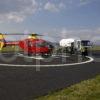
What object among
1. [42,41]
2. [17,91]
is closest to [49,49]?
[42,41]

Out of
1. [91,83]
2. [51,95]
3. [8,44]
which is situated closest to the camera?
[51,95]

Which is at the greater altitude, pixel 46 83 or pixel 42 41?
pixel 42 41

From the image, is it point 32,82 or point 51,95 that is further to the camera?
point 32,82

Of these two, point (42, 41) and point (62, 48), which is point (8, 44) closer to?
point (42, 41)

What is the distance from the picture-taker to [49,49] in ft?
127

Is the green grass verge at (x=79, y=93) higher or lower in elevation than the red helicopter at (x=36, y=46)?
lower

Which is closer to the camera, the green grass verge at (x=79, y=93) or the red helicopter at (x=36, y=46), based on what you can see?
the green grass verge at (x=79, y=93)

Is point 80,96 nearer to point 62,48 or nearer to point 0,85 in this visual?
point 0,85

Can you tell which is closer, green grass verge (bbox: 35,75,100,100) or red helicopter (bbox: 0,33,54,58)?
green grass verge (bbox: 35,75,100,100)

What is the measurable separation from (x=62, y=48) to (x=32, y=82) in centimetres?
4125

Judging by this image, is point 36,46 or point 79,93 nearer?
point 79,93

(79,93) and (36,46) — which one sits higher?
(36,46)

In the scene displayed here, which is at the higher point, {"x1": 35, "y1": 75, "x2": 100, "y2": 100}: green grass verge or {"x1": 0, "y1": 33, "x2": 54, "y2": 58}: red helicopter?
{"x1": 0, "y1": 33, "x2": 54, "y2": 58}: red helicopter

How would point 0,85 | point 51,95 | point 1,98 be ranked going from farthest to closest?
point 0,85
point 51,95
point 1,98
